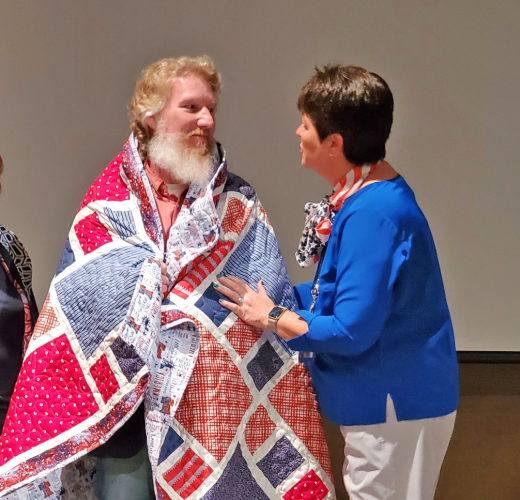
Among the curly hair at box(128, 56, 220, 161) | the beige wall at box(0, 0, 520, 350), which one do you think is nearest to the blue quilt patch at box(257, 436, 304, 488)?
the curly hair at box(128, 56, 220, 161)

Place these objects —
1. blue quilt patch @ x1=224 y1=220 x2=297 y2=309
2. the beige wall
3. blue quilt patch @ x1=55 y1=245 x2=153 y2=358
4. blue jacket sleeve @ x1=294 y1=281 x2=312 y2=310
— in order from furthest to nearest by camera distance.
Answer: the beige wall
blue jacket sleeve @ x1=294 y1=281 x2=312 y2=310
blue quilt patch @ x1=224 y1=220 x2=297 y2=309
blue quilt patch @ x1=55 y1=245 x2=153 y2=358

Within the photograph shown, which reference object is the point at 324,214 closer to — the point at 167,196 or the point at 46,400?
the point at 167,196

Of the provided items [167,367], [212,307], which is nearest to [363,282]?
[212,307]

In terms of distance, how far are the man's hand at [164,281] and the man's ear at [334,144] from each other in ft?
1.65

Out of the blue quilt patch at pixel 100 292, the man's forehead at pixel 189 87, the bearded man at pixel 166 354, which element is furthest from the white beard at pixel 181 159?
the blue quilt patch at pixel 100 292

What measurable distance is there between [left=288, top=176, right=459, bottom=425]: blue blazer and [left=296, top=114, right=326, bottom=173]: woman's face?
4.9 inches

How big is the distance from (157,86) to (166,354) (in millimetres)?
722

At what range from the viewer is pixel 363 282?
1.57 meters

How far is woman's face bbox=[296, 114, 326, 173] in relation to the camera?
1697 mm

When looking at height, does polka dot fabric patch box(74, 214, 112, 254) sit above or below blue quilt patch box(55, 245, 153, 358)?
above

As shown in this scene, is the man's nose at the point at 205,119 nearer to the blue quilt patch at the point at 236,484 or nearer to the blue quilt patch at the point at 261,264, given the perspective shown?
the blue quilt patch at the point at 261,264

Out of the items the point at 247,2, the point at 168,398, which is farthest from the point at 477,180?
the point at 168,398

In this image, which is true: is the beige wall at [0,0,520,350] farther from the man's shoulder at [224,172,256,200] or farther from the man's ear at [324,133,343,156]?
the man's ear at [324,133,343,156]

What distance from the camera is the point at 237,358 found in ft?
6.01
